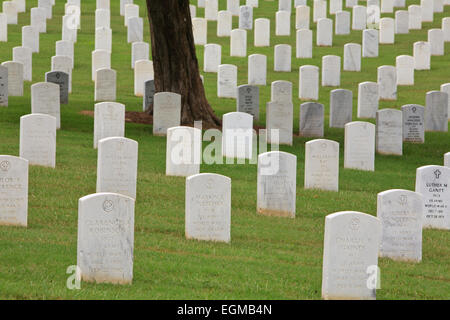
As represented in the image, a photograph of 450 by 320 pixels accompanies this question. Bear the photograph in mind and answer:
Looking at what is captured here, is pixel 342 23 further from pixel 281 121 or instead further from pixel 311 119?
pixel 281 121

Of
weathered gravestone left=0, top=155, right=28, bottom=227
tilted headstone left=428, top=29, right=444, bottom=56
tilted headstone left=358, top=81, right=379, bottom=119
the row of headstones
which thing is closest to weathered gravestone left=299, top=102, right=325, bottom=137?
tilted headstone left=358, top=81, right=379, bottom=119

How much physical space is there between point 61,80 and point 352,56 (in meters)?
9.07

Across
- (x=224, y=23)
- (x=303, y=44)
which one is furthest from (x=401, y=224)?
(x=224, y=23)

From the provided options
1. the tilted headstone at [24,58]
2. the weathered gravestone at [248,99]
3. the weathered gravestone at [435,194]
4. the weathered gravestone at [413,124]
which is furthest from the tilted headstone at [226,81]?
the weathered gravestone at [435,194]

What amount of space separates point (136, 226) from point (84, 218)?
2.47m

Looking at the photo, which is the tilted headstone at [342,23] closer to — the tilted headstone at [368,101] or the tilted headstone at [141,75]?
the tilted headstone at [141,75]

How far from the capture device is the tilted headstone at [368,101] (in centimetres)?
2208

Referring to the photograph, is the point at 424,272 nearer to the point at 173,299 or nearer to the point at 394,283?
the point at 394,283

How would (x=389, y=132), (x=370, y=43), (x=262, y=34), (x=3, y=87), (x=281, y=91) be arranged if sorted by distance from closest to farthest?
(x=389, y=132) < (x=3, y=87) < (x=281, y=91) < (x=370, y=43) < (x=262, y=34)

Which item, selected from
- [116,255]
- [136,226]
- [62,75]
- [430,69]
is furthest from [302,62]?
[116,255]

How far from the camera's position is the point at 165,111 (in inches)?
723

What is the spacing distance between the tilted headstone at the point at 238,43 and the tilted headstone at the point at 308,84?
4.97 meters

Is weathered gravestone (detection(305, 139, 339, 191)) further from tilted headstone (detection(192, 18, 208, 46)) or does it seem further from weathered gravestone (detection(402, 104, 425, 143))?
tilted headstone (detection(192, 18, 208, 46))

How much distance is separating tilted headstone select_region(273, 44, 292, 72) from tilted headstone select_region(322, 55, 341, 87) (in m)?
1.65
